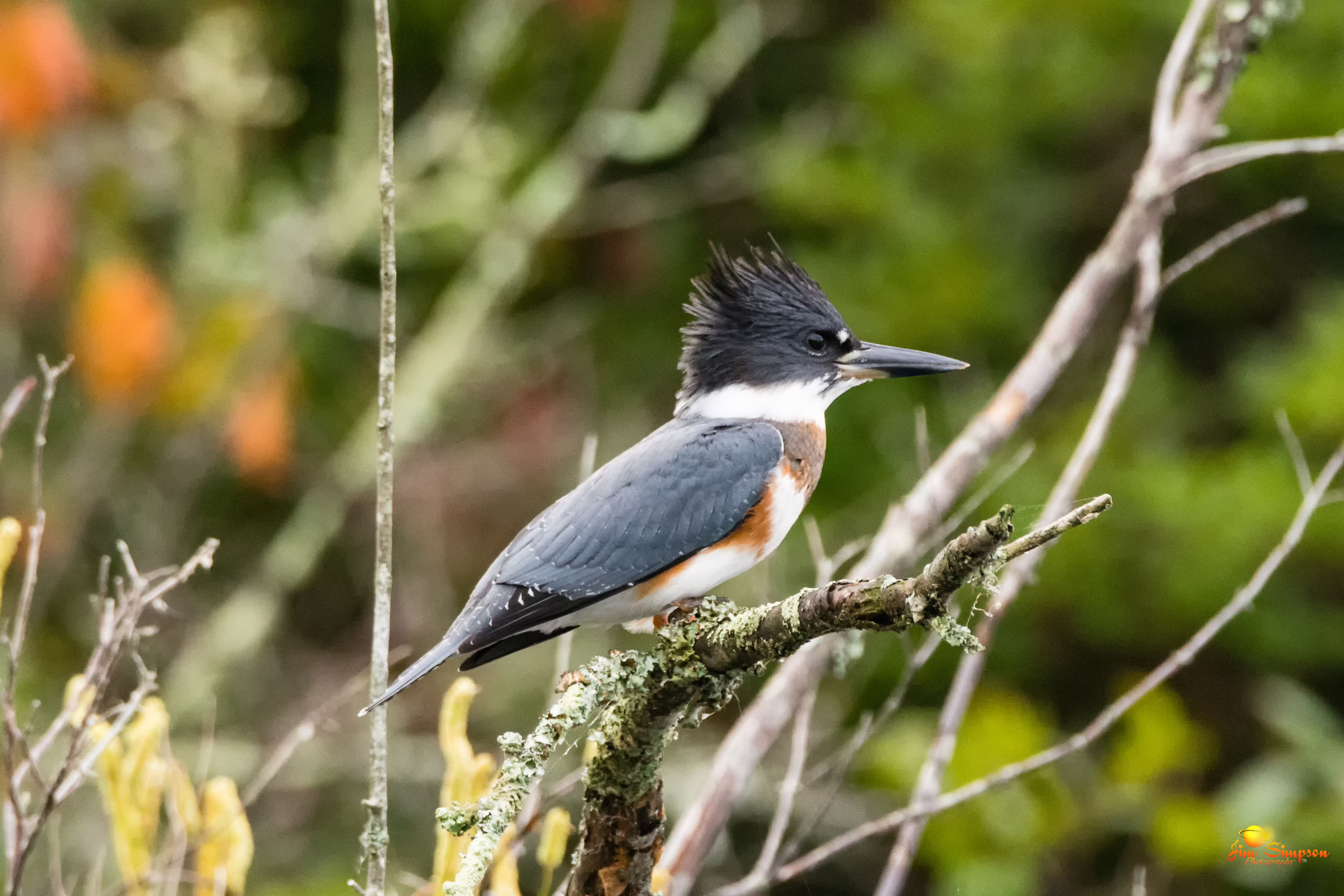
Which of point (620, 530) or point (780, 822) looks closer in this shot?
point (780, 822)

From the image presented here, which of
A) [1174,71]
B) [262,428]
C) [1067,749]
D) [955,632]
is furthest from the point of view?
[262,428]

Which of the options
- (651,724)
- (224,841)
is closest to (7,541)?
(224,841)

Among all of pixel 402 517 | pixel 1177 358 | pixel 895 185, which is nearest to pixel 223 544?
pixel 402 517

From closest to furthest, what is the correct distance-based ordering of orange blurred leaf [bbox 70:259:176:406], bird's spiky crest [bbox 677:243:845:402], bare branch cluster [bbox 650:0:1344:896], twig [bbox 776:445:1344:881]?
twig [bbox 776:445:1344:881]
bare branch cluster [bbox 650:0:1344:896]
bird's spiky crest [bbox 677:243:845:402]
orange blurred leaf [bbox 70:259:176:406]

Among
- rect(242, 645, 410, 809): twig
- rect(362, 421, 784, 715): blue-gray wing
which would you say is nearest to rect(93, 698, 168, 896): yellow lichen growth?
rect(242, 645, 410, 809): twig

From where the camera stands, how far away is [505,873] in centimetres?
220

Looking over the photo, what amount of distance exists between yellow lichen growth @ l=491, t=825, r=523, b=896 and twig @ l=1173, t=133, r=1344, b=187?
1.97 meters

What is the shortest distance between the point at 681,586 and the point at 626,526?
160 mm

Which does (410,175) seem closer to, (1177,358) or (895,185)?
(895,185)

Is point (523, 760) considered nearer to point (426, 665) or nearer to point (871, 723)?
Answer: point (426, 665)

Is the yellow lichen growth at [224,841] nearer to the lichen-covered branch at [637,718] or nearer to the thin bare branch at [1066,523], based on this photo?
the lichen-covered branch at [637,718]

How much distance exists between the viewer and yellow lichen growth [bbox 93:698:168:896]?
2.04 metres

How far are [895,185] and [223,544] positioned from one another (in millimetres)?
3686

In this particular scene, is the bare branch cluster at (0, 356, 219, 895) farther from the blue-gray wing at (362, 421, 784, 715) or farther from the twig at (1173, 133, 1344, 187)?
the twig at (1173, 133, 1344, 187)
